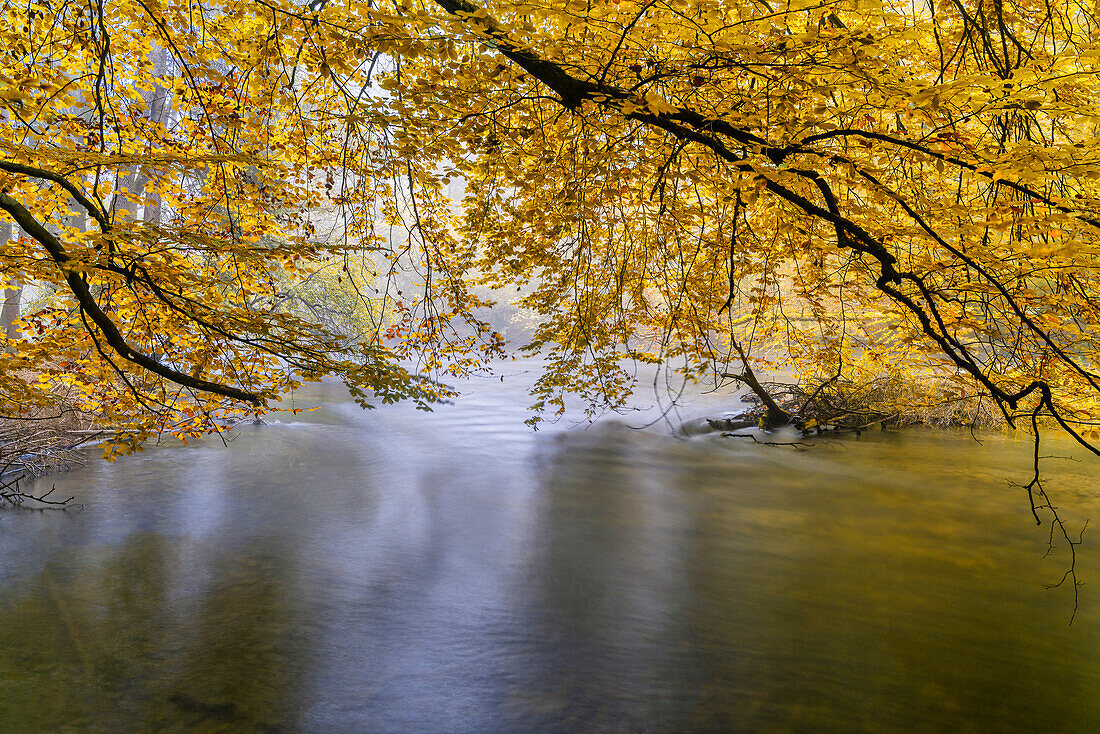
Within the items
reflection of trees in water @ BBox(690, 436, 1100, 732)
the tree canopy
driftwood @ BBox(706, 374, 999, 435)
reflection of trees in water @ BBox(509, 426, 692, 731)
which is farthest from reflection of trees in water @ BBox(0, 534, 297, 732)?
driftwood @ BBox(706, 374, 999, 435)

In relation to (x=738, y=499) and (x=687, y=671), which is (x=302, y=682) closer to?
(x=687, y=671)

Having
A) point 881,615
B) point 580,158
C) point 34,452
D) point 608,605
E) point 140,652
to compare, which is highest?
point 580,158

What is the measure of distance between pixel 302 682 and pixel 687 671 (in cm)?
272

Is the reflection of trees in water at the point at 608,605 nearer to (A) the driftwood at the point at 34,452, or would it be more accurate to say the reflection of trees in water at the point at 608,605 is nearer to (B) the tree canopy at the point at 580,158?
(B) the tree canopy at the point at 580,158

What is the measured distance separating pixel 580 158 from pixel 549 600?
4038mm

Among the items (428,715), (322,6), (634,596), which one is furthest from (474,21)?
(634,596)

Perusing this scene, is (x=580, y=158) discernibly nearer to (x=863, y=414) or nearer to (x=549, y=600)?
(x=549, y=600)

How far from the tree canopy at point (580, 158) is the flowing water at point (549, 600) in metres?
1.63

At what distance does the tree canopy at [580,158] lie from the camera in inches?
114

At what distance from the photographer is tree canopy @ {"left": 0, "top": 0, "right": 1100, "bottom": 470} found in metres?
2.90

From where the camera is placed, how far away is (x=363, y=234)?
646 centimetres

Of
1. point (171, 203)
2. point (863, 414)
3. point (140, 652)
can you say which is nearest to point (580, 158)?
point (171, 203)

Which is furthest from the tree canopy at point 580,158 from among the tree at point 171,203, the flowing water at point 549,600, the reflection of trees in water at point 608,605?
the reflection of trees in water at point 608,605

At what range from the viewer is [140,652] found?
4.30 metres
